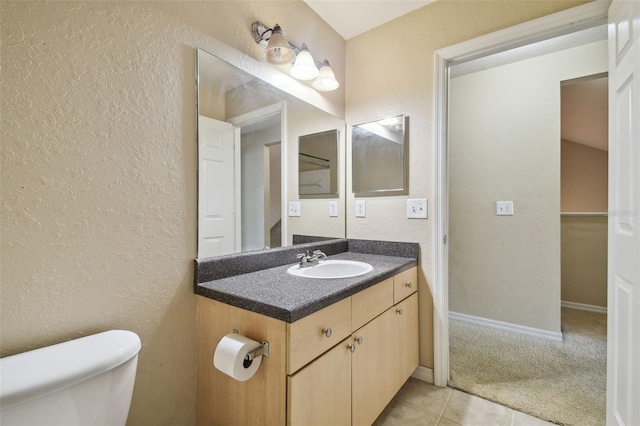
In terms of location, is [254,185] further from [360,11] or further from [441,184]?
[360,11]

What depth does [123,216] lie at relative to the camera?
0.93 meters

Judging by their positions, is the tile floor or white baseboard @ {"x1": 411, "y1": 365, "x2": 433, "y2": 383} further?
white baseboard @ {"x1": 411, "y1": 365, "x2": 433, "y2": 383}

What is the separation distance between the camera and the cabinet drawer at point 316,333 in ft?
2.79

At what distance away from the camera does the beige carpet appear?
4.85 ft

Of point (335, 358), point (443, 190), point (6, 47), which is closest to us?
point (6, 47)

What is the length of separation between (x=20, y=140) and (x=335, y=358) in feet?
3.78

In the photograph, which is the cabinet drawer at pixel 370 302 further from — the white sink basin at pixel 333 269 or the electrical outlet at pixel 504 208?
the electrical outlet at pixel 504 208

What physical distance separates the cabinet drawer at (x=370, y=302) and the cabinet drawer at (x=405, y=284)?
68 millimetres

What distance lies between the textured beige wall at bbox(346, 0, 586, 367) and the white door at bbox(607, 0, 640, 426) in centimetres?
54

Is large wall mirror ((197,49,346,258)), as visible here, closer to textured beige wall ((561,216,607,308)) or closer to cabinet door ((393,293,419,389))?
cabinet door ((393,293,419,389))

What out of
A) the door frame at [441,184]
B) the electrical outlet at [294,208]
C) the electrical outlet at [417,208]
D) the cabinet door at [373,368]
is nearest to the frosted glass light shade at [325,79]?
the door frame at [441,184]

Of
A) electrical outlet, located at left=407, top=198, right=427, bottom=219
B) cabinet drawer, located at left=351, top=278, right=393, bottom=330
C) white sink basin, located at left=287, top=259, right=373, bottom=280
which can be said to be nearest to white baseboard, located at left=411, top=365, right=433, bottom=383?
cabinet drawer, located at left=351, top=278, right=393, bottom=330

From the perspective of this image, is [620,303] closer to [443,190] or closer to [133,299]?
[443,190]

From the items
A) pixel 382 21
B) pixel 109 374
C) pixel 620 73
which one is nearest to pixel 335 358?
pixel 109 374
